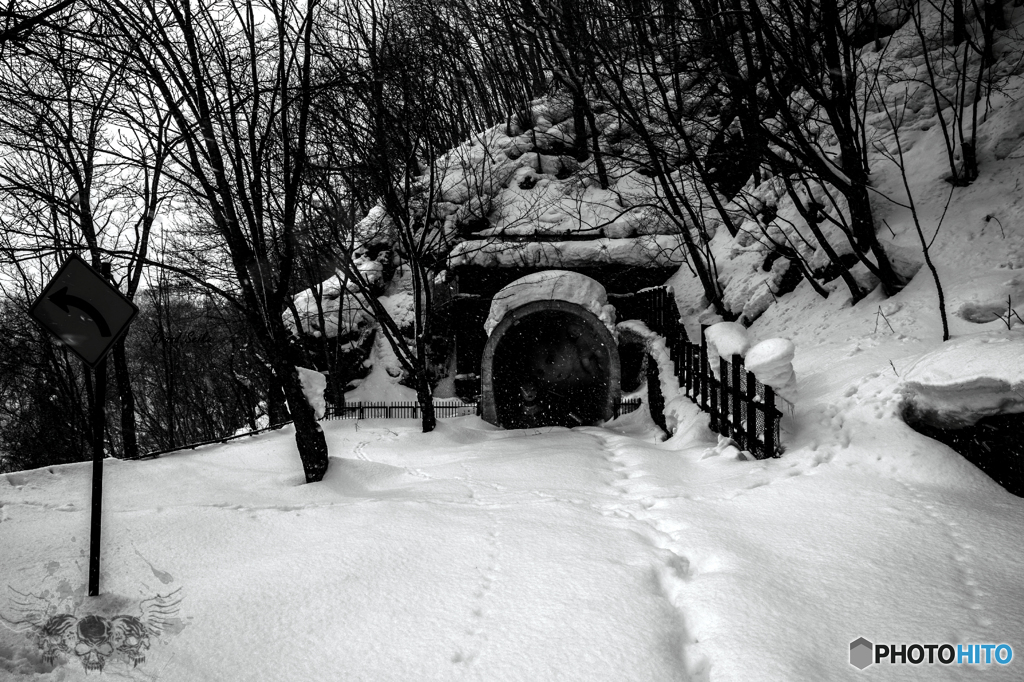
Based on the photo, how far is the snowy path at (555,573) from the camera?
2768 mm

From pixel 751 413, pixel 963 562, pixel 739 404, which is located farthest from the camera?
pixel 739 404

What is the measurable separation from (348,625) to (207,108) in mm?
6828

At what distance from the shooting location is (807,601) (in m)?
3.18

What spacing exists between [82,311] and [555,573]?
3.78 metres

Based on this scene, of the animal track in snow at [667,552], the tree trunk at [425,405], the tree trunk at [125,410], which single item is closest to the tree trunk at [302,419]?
the animal track in snow at [667,552]

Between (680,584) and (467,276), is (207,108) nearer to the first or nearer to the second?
(680,584)

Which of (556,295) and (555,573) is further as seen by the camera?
(556,295)

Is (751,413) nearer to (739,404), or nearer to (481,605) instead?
(739,404)

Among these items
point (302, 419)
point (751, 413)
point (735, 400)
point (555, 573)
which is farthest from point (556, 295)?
point (555, 573)

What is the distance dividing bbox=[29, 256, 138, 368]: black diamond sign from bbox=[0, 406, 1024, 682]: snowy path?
1678 mm

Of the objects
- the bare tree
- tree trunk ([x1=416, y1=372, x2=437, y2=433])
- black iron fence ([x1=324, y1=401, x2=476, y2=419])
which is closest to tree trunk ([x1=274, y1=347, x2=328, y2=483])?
the bare tree

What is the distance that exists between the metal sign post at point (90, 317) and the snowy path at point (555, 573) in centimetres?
67

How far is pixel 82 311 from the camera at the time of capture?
12.2 ft

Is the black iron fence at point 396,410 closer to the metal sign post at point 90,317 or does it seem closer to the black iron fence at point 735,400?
the black iron fence at point 735,400
